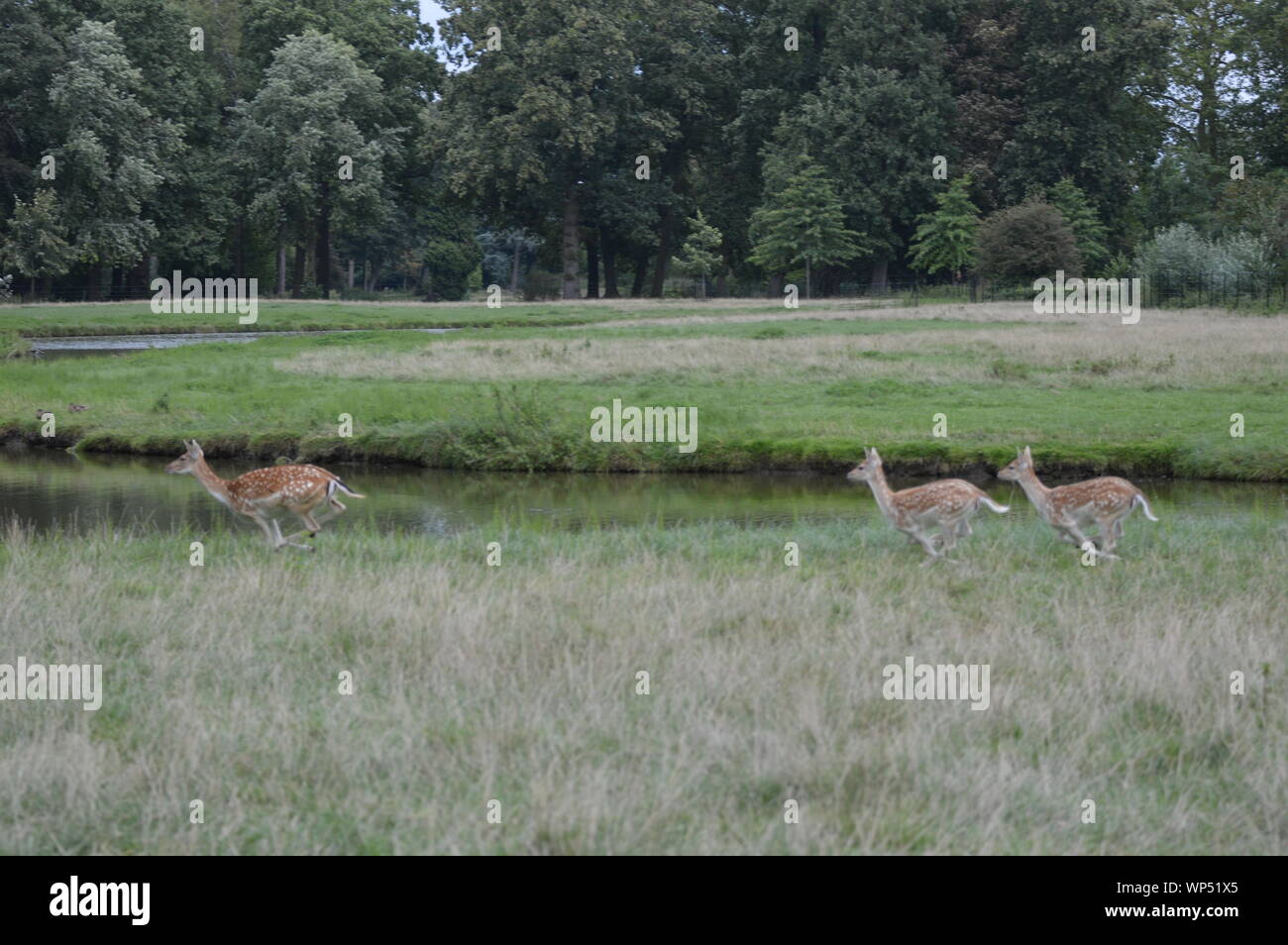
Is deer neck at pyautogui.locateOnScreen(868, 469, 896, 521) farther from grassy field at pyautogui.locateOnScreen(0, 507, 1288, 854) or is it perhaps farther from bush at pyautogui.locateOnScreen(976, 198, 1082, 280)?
bush at pyautogui.locateOnScreen(976, 198, 1082, 280)

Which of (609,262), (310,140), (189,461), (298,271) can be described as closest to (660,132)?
(609,262)

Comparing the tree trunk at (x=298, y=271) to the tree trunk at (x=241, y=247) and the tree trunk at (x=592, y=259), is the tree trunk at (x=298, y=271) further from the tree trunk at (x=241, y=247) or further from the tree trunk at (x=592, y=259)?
the tree trunk at (x=592, y=259)

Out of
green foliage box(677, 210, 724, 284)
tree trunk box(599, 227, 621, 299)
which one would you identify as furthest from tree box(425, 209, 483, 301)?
green foliage box(677, 210, 724, 284)

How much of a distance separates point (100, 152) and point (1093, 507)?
60.5 meters

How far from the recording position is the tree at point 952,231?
71125 millimetres

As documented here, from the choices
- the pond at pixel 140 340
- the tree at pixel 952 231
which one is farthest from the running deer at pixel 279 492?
the tree at pixel 952 231

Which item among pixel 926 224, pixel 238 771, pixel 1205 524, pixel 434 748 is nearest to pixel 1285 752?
pixel 434 748

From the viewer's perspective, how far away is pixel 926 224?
7294 cm

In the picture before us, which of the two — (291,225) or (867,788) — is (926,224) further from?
(867,788)

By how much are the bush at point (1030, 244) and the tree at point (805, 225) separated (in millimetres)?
10128

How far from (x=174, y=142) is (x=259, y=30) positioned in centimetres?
1719

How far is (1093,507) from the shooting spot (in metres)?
13.1

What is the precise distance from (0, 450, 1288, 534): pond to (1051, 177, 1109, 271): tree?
5227 centimetres
